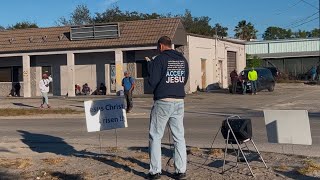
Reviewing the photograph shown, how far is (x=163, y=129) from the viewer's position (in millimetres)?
7996

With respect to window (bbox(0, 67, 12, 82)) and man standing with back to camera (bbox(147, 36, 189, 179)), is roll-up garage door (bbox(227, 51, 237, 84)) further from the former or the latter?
man standing with back to camera (bbox(147, 36, 189, 179))

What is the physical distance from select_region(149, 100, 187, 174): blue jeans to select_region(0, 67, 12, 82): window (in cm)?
3441

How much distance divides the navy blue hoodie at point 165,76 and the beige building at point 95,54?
25.8 metres

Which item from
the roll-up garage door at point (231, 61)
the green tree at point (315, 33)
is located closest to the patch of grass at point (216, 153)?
the roll-up garage door at point (231, 61)

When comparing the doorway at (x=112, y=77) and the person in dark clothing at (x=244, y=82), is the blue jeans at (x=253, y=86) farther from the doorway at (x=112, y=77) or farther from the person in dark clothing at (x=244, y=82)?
the doorway at (x=112, y=77)

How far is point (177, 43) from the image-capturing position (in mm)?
34156

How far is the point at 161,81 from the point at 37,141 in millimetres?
7736

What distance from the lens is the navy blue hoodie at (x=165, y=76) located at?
7828 mm

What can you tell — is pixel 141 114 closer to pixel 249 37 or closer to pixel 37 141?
pixel 37 141

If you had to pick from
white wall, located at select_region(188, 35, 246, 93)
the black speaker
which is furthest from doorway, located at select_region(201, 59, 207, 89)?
the black speaker

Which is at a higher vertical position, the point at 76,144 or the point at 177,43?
the point at 177,43

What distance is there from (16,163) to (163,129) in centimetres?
352

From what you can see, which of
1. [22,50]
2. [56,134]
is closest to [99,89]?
[22,50]

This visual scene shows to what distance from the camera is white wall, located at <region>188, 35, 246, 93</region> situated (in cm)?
3670
